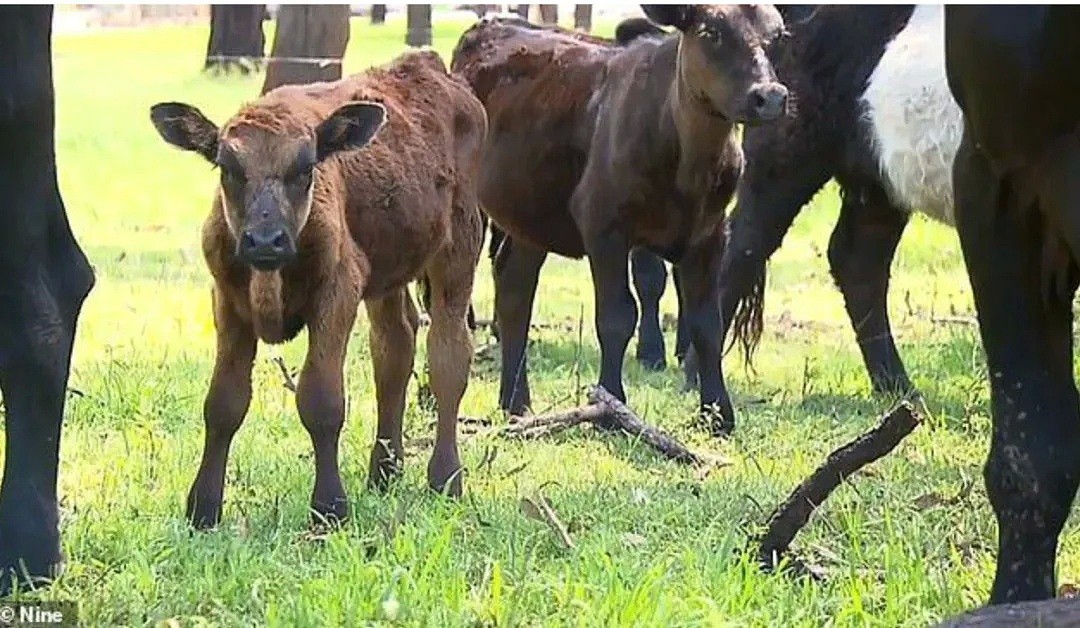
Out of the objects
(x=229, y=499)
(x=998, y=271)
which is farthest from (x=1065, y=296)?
(x=229, y=499)

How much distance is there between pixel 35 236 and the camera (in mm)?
4930

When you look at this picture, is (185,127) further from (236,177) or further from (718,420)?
(718,420)

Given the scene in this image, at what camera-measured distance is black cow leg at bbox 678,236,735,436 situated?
332 inches

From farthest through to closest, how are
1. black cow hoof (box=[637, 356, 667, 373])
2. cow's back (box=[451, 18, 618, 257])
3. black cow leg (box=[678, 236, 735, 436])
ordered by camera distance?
1. black cow hoof (box=[637, 356, 667, 373])
2. cow's back (box=[451, 18, 618, 257])
3. black cow leg (box=[678, 236, 735, 436])

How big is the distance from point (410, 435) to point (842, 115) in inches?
117

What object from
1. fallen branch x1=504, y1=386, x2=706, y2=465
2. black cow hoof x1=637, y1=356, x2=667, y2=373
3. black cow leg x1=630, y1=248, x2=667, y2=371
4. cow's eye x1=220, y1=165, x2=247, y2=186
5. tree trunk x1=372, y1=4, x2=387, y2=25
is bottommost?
tree trunk x1=372, y1=4, x2=387, y2=25

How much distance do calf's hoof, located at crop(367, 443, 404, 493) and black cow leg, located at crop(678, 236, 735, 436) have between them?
7.09ft

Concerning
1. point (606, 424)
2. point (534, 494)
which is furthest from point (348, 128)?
point (606, 424)

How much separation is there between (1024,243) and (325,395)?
8.13ft

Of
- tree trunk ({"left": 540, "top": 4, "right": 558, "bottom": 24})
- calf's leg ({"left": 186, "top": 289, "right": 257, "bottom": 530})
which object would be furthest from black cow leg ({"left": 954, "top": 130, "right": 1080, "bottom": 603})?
tree trunk ({"left": 540, "top": 4, "right": 558, "bottom": 24})

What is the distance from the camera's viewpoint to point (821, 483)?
493 cm

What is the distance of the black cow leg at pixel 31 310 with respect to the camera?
4.77 metres

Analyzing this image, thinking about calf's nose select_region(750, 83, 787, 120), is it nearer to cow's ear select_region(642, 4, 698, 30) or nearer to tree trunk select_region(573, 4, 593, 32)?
cow's ear select_region(642, 4, 698, 30)

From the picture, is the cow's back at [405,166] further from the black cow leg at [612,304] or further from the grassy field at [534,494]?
the black cow leg at [612,304]
